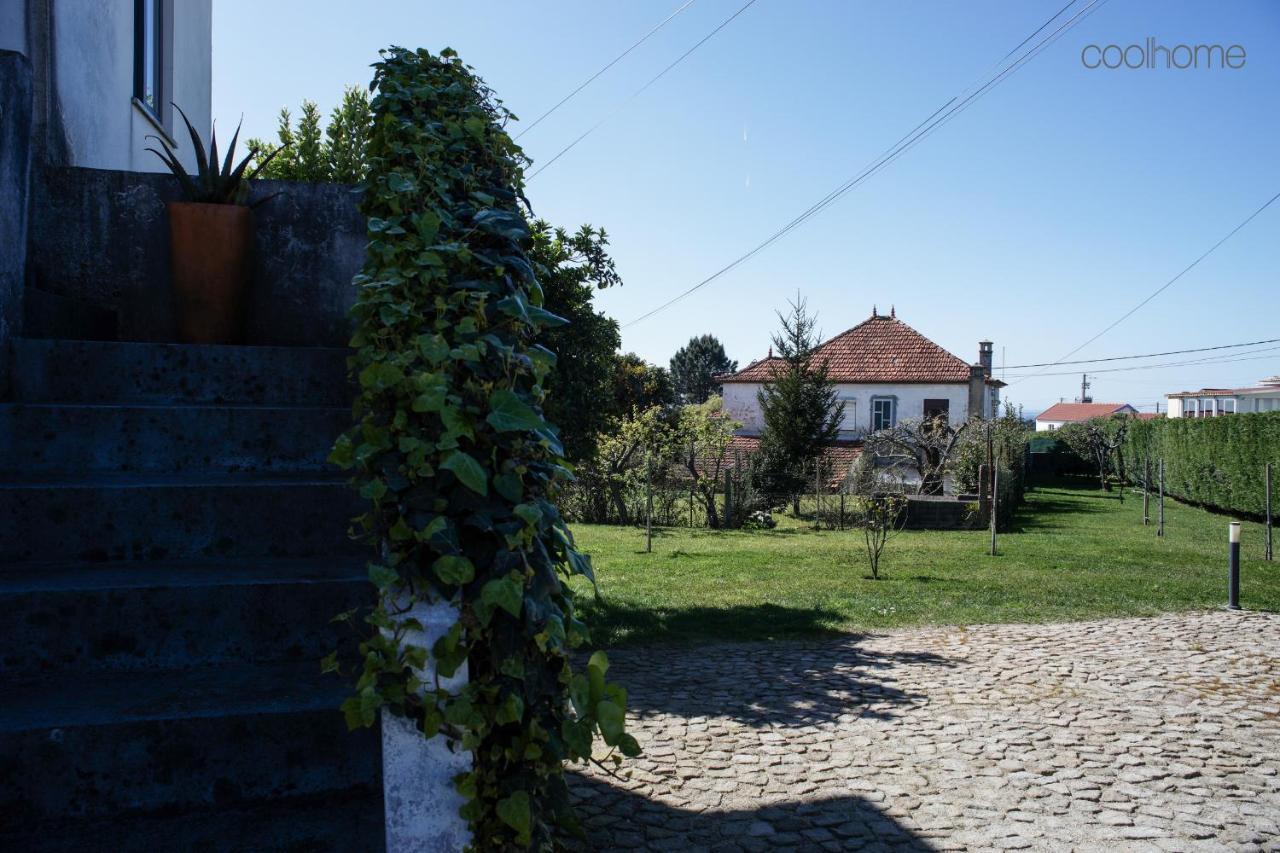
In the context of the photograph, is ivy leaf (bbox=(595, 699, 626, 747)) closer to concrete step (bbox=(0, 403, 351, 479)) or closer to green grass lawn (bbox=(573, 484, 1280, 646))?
concrete step (bbox=(0, 403, 351, 479))

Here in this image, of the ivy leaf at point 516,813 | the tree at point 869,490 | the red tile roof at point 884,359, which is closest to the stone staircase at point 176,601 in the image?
the ivy leaf at point 516,813

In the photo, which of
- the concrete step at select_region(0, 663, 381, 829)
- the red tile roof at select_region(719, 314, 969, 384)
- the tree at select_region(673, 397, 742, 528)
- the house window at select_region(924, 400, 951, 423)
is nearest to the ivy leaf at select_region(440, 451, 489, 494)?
the concrete step at select_region(0, 663, 381, 829)

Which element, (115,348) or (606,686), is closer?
(606,686)

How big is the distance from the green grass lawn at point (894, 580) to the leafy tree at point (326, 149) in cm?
376

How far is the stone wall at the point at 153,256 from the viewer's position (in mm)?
3996

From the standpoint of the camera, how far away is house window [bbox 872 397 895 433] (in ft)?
105

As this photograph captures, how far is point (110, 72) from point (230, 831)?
5481mm

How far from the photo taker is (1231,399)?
54.7m

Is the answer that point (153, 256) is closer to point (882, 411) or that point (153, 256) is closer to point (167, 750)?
point (167, 750)

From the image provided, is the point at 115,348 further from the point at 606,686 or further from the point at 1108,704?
the point at 1108,704

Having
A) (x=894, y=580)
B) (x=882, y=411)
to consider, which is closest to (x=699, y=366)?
A: (x=882, y=411)

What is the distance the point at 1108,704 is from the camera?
4.65 m

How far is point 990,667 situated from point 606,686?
4.32 metres

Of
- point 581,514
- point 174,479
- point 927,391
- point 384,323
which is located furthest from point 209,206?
point 927,391
